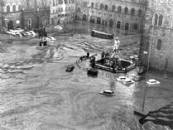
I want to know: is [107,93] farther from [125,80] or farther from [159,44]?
[159,44]

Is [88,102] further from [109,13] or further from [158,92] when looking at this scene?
[109,13]

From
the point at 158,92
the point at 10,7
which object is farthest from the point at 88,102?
the point at 10,7

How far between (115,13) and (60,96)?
50671 mm

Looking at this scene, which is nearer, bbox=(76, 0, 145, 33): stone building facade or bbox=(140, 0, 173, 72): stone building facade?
bbox=(140, 0, 173, 72): stone building facade

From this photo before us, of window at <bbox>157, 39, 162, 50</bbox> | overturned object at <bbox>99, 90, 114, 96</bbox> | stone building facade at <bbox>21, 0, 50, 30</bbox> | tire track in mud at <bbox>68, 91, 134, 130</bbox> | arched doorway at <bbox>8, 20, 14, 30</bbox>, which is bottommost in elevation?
tire track in mud at <bbox>68, 91, 134, 130</bbox>

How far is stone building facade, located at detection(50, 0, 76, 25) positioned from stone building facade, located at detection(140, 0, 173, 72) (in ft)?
124

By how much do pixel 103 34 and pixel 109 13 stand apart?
13919 mm

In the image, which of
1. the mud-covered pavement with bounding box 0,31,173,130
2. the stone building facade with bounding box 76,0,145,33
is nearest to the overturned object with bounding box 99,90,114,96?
the mud-covered pavement with bounding box 0,31,173,130

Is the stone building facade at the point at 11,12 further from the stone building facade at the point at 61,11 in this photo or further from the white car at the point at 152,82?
the white car at the point at 152,82

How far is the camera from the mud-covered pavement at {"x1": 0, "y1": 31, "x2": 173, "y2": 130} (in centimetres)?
3903

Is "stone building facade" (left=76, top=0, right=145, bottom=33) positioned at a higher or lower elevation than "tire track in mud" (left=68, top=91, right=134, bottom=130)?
higher

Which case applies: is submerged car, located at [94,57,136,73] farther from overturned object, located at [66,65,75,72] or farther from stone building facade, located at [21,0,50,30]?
stone building facade, located at [21,0,50,30]

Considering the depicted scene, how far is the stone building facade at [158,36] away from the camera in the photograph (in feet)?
183

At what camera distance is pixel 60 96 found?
46.3 meters
